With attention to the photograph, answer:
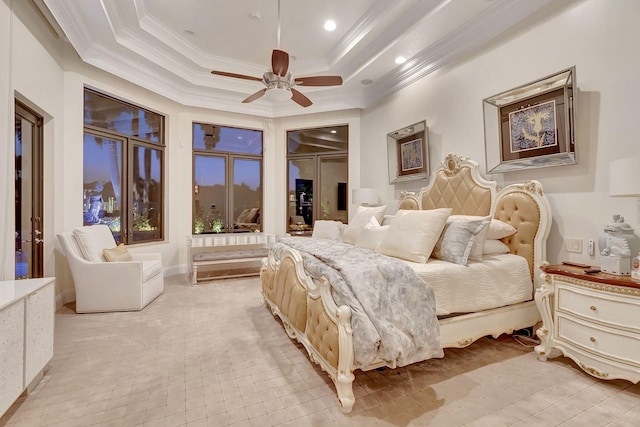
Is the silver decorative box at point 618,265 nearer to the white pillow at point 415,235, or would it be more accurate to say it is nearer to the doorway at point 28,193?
the white pillow at point 415,235

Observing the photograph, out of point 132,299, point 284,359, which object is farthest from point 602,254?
point 132,299

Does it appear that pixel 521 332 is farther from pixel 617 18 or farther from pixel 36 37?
pixel 36 37

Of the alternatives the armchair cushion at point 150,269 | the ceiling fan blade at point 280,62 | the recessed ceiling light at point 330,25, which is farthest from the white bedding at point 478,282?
the recessed ceiling light at point 330,25

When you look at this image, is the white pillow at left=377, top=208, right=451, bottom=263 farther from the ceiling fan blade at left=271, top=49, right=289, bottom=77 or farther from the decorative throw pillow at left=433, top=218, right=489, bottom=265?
the ceiling fan blade at left=271, top=49, right=289, bottom=77

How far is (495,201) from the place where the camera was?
3.05m

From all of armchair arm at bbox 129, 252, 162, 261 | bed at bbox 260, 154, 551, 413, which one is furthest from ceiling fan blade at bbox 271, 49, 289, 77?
armchair arm at bbox 129, 252, 162, 261

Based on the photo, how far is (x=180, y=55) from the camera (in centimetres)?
443

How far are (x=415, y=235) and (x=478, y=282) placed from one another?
0.60 metres

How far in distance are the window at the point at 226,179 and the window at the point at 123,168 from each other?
680 mm

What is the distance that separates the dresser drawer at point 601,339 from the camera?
1877 millimetres

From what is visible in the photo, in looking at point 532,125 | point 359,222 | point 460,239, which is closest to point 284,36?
point 359,222

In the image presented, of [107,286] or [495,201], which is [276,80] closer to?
[495,201]

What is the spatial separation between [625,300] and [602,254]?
0.40m

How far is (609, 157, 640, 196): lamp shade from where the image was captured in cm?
185
